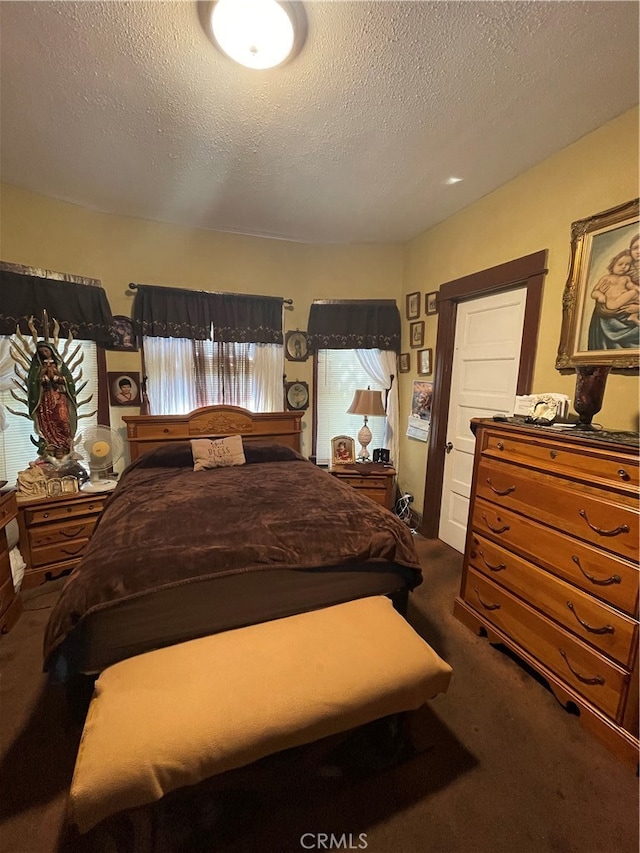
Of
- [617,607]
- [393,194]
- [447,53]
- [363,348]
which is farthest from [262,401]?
[617,607]

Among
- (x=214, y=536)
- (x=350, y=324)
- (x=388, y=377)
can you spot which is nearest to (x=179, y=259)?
(x=350, y=324)

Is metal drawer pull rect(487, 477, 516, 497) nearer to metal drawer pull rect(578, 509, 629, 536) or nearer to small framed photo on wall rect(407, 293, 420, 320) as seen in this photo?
metal drawer pull rect(578, 509, 629, 536)

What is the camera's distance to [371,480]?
3.30 metres

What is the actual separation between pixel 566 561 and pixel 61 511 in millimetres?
3175

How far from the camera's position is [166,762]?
3.15 ft

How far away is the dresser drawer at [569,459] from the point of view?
1.40 metres

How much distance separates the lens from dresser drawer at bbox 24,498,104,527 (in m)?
2.40

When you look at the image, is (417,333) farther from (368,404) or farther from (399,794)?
(399,794)

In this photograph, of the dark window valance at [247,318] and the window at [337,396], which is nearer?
the dark window valance at [247,318]

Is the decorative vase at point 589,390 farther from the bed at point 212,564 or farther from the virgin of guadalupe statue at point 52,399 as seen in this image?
the virgin of guadalupe statue at point 52,399

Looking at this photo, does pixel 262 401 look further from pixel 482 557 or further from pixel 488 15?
pixel 488 15

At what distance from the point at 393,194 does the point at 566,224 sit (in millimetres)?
1204

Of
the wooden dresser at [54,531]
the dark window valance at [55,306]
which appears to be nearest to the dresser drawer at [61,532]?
the wooden dresser at [54,531]

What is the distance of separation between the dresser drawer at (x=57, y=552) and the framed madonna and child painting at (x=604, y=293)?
360cm
